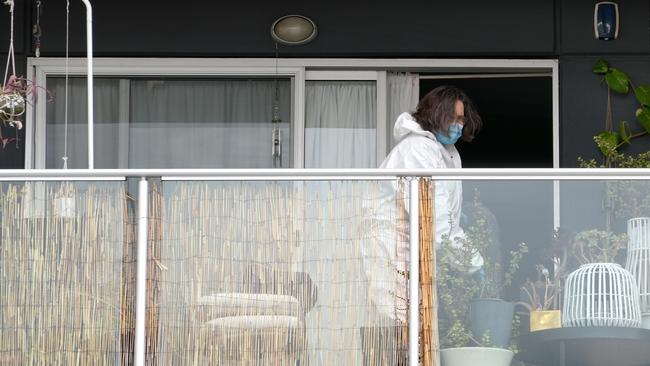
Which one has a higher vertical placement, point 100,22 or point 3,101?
point 100,22

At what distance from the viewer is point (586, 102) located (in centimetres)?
1031

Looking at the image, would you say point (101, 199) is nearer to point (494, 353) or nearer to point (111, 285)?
point (111, 285)

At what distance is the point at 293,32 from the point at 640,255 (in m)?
4.14

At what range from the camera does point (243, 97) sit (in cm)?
1053

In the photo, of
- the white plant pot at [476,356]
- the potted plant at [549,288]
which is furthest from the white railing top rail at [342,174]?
the white plant pot at [476,356]

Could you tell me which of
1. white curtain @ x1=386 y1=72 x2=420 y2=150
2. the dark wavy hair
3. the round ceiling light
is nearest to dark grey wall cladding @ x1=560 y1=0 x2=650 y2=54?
white curtain @ x1=386 y1=72 x2=420 y2=150

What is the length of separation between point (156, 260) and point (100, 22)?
397 cm

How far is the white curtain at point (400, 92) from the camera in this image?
413 inches

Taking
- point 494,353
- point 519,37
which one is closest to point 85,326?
point 494,353

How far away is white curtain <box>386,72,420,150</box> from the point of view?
413 inches

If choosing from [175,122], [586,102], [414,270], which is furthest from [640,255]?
[175,122]

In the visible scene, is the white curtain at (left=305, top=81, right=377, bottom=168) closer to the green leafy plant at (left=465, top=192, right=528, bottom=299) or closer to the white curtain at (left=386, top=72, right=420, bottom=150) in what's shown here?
the white curtain at (left=386, top=72, right=420, bottom=150)

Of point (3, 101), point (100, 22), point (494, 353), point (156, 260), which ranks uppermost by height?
point (100, 22)

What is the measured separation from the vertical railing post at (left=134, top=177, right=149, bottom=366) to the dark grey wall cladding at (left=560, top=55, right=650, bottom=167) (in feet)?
13.8
